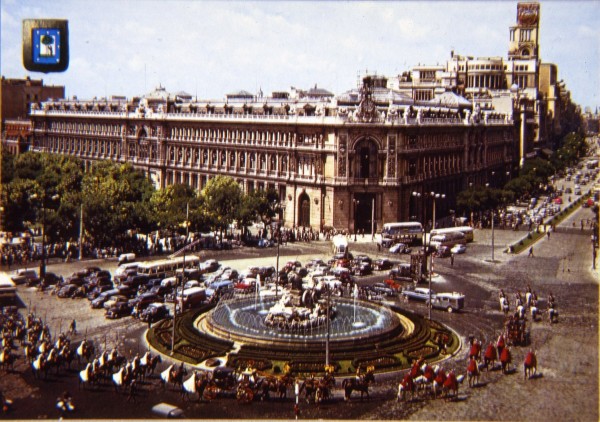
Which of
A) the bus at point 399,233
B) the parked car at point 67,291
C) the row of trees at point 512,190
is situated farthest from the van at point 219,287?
the row of trees at point 512,190

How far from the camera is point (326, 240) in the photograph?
8638 cm

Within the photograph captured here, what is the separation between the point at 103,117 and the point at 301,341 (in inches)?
4172

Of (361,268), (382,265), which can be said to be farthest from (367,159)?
(361,268)

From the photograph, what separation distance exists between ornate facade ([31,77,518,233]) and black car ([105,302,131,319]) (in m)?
43.7

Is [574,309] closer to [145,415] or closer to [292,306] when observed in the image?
[292,306]

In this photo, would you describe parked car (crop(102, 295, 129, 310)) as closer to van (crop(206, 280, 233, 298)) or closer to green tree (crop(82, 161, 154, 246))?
van (crop(206, 280, 233, 298))

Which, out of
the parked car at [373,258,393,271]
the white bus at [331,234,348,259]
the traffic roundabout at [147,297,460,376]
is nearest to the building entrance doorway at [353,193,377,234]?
the white bus at [331,234,348,259]

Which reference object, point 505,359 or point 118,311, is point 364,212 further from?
point 505,359

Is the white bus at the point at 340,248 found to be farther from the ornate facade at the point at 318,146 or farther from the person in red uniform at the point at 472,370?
the person in red uniform at the point at 472,370

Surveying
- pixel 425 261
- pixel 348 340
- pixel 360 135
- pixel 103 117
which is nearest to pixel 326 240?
pixel 360 135

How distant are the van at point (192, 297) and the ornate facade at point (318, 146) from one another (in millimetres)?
38122

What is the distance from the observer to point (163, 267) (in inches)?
2510

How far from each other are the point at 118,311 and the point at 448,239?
43.2 meters

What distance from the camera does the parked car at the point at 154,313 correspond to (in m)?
48.3
